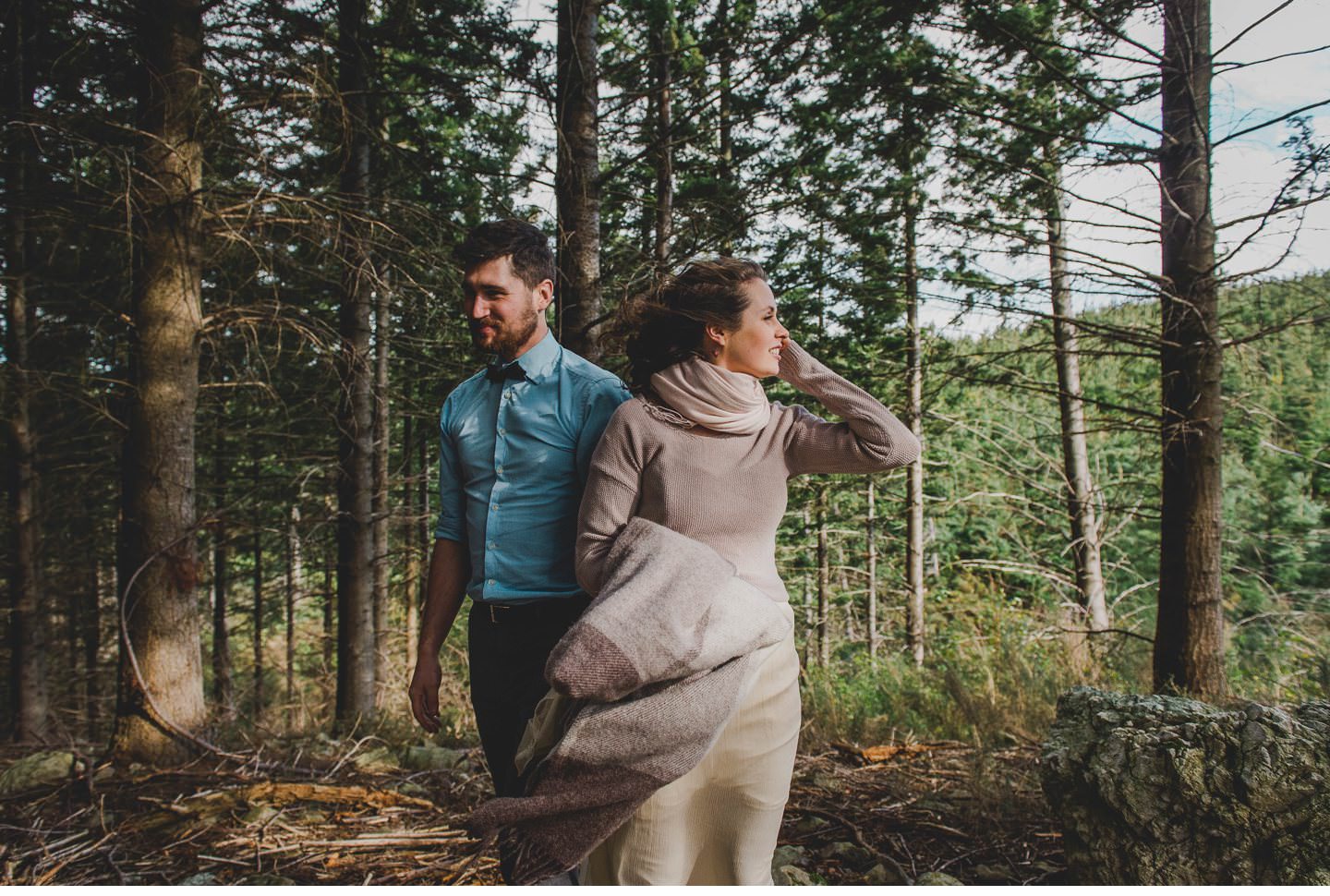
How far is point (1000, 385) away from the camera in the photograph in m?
5.46

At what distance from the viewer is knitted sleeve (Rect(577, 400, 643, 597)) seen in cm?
169

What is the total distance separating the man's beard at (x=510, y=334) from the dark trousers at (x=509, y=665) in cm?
Result: 83

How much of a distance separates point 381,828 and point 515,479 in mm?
2248

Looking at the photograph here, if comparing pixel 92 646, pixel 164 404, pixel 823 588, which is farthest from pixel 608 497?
pixel 92 646

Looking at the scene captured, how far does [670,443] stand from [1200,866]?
2243 mm

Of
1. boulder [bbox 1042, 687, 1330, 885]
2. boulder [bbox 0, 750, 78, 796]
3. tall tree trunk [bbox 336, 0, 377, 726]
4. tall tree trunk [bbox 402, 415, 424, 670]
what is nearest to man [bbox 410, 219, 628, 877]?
boulder [bbox 1042, 687, 1330, 885]

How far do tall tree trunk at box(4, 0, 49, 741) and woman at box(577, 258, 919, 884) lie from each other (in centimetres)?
760

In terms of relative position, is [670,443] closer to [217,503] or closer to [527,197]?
[527,197]

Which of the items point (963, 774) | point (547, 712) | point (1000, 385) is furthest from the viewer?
point (1000, 385)

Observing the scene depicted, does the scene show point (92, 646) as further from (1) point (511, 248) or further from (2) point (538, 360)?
(1) point (511, 248)

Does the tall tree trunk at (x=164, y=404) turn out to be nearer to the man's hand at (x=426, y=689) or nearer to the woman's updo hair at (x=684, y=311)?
the man's hand at (x=426, y=689)

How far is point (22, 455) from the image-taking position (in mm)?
7656

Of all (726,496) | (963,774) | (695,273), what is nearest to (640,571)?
(726,496)

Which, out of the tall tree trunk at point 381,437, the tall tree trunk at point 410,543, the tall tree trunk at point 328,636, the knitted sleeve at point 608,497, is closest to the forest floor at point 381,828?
the knitted sleeve at point 608,497
